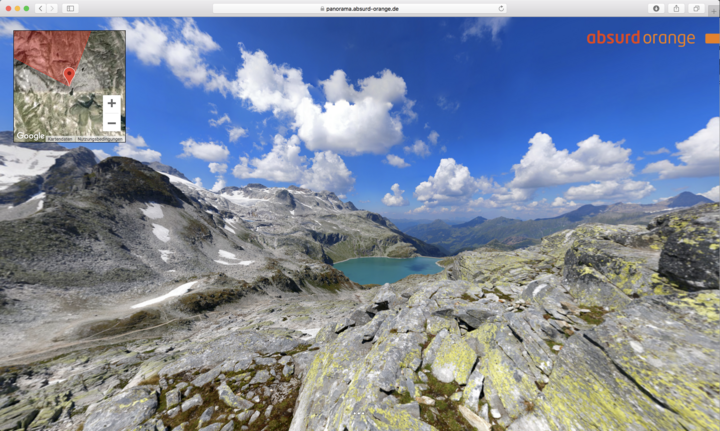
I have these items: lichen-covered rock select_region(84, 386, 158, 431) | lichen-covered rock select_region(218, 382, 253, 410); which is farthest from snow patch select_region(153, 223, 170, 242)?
lichen-covered rock select_region(218, 382, 253, 410)

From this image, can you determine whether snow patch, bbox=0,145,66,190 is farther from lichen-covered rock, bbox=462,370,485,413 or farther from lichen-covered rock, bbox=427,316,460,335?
lichen-covered rock, bbox=462,370,485,413

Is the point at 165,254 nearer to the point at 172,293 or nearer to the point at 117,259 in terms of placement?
the point at 117,259

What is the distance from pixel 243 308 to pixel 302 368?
41637mm

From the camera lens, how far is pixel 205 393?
40.0 feet

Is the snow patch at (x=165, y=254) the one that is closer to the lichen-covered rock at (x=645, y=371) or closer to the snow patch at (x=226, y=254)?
the snow patch at (x=226, y=254)

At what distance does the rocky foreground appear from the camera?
6027mm

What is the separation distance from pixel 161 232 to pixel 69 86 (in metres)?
84.6

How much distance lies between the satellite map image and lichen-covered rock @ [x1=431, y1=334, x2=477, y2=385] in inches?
1131

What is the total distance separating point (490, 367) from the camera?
27.2 ft

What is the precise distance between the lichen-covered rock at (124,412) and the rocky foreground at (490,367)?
0.06 m

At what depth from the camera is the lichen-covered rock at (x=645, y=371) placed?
5223mm

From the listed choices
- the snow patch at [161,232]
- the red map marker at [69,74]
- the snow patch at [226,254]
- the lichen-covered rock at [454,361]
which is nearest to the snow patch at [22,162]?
the snow patch at [161,232]

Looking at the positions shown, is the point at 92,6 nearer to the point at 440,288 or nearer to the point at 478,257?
the point at 440,288

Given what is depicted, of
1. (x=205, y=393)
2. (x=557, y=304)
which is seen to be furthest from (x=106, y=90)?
(x=557, y=304)
